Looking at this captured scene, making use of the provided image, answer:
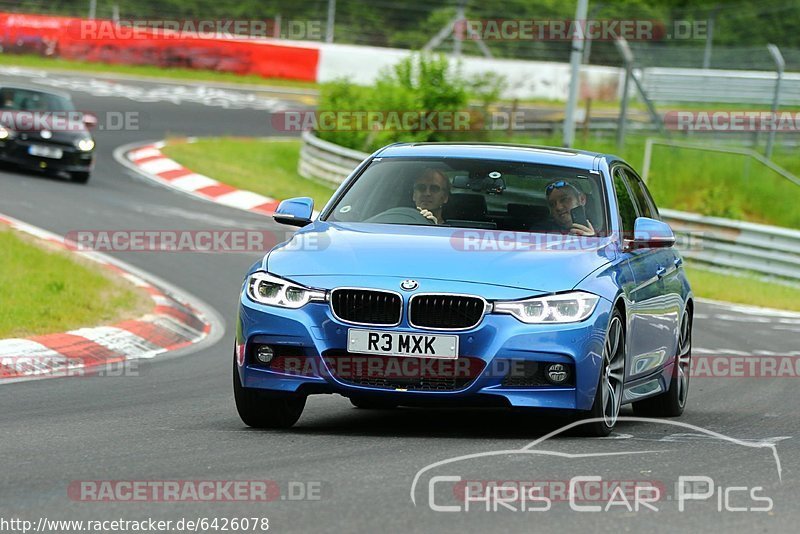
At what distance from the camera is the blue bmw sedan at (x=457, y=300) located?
286 inches

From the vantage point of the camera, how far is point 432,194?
855 cm

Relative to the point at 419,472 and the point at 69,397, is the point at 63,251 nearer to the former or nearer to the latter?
the point at 69,397

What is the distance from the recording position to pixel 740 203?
986 inches

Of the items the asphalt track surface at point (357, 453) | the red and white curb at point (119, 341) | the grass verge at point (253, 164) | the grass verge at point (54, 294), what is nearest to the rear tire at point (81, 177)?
the grass verge at point (253, 164)

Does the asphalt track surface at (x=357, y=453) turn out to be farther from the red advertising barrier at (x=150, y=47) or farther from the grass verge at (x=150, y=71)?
the red advertising barrier at (x=150, y=47)

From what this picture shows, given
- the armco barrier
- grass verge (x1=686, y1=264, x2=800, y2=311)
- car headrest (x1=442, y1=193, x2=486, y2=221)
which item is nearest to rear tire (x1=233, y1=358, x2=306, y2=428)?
car headrest (x1=442, y1=193, x2=486, y2=221)

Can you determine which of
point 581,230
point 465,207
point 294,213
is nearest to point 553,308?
point 581,230

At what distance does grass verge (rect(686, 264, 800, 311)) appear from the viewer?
1883 centimetres

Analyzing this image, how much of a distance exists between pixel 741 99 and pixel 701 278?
7204 mm

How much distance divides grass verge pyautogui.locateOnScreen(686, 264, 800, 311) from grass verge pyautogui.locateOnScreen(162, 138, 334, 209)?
6.61 meters

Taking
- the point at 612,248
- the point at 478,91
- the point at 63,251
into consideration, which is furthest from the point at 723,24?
the point at 612,248

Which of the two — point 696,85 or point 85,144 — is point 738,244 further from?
point 85,144

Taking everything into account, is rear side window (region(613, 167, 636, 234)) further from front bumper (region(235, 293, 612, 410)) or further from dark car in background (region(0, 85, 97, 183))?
dark car in background (region(0, 85, 97, 183))

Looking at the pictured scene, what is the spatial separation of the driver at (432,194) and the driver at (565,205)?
0.56 meters
